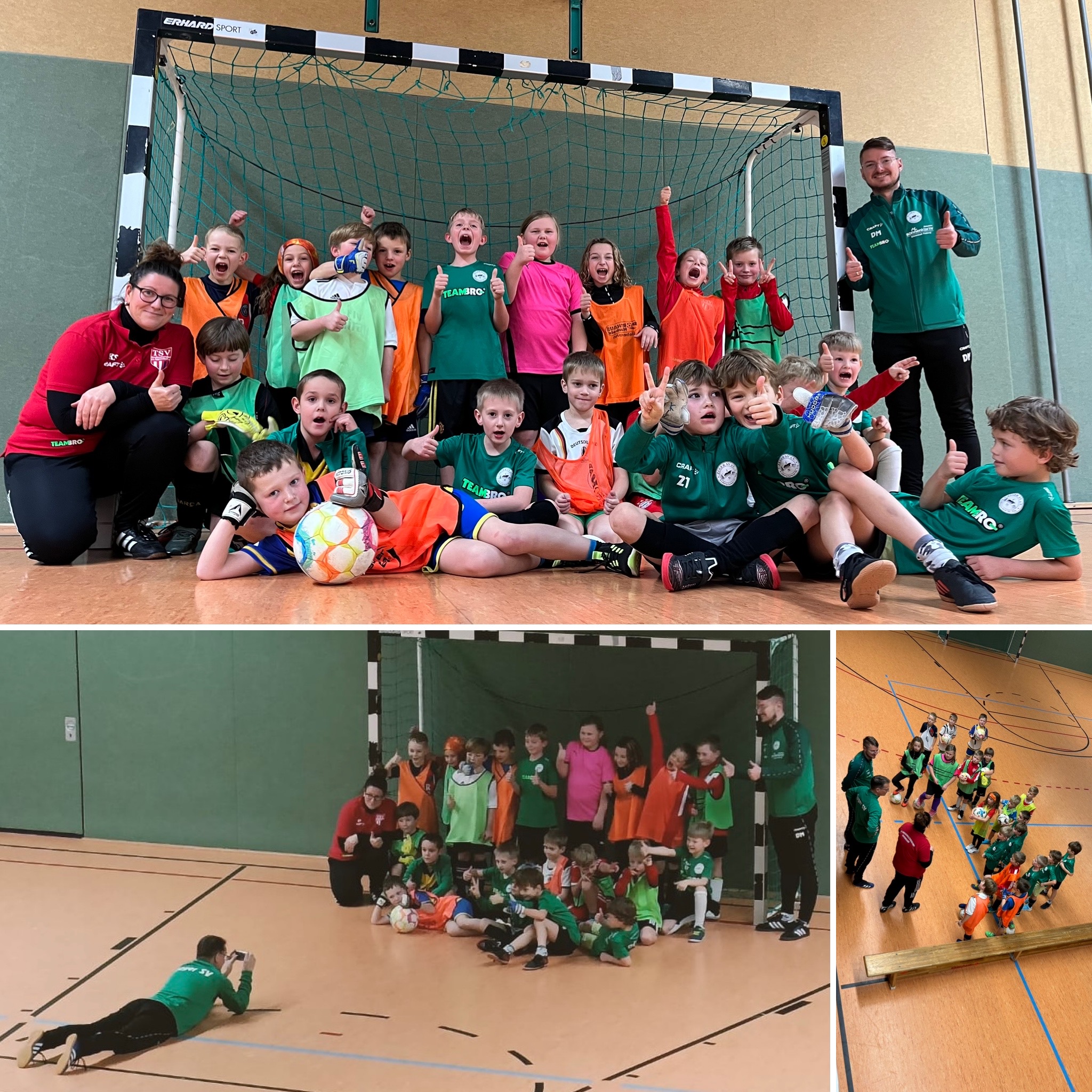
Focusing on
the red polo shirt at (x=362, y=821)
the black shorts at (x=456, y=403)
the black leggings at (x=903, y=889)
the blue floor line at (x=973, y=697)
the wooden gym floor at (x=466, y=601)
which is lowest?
the black leggings at (x=903, y=889)

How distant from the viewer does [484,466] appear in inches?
126

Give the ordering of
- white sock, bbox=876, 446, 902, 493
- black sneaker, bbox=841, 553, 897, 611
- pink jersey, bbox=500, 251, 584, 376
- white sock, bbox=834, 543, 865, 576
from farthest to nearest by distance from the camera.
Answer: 1. pink jersey, bbox=500, 251, 584, 376
2. white sock, bbox=876, 446, 902, 493
3. white sock, bbox=834, 543, 865, 576
4. black sneaker, bbox=841, 553, 897, 611

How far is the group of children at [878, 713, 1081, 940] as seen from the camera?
1.76 m

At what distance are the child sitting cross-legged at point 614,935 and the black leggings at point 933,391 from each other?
110 inches

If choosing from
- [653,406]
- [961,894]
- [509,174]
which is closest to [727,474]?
[653,406]

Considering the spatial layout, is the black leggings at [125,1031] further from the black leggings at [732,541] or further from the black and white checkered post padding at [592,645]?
the black leggings at [732,541]

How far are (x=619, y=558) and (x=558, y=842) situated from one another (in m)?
1.23

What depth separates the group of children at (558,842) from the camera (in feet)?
6.06

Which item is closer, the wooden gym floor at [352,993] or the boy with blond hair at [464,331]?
the wooden gym floor at [352,993]

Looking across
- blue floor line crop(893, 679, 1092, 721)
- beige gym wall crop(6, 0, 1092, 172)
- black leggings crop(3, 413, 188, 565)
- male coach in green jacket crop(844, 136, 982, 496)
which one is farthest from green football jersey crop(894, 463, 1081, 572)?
beige gym wall crop(6, 0, 1092, 172)

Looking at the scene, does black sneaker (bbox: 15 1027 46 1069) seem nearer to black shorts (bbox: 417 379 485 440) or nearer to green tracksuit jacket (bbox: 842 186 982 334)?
black shorts (bbox: 417 379 485 440)

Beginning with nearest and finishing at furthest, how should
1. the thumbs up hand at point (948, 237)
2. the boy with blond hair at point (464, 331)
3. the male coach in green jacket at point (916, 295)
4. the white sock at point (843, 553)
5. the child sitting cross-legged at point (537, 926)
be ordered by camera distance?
the child sitting cross-legged at point (537, 926) → the white sock at point (843, 553) → the boy with blond hair at point (464, 331) → the thumbs up hand at point (948, 237) → the male coach in green jacket at point (916, 295)

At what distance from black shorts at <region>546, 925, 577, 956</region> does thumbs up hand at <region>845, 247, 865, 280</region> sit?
132 inches

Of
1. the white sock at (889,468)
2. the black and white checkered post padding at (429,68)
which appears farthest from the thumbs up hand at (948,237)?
the white sock at (889,468)
